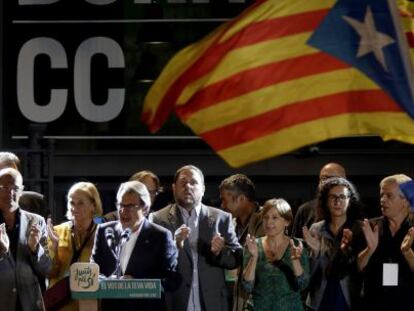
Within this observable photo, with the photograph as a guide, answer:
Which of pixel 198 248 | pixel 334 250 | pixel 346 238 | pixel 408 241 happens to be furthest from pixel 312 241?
pixel 198 248

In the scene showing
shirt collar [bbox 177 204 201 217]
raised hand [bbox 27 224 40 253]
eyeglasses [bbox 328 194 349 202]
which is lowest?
raised hand [bbox 27 224 40 253]

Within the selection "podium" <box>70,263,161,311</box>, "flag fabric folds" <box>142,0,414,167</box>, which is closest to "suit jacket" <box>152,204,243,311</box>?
"podium" <box>70,263,161,311</box>

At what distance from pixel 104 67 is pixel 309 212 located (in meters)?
3.86

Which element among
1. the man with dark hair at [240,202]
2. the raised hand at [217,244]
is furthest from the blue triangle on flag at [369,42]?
the man with dark hair at [240,202]

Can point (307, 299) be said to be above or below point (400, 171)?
below

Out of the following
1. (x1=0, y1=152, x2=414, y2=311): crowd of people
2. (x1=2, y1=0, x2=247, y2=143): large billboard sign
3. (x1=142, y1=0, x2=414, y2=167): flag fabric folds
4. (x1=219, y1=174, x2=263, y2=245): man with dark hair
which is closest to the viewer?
(x1=142, y1=0, x2=414, y2=167): flag fabric folds

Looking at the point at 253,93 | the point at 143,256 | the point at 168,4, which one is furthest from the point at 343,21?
the point at 168,4

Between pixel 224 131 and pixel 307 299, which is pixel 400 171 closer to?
pixel 307 299

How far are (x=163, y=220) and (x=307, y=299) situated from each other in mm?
1333

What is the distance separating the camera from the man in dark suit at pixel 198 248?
1160cm

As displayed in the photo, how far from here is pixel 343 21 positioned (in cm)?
832

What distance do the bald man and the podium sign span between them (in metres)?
1.87

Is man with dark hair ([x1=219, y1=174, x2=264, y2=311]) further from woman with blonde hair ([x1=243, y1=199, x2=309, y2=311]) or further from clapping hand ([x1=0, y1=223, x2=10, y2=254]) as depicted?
clapping hand ([x1=0, y1=223, x2=10, y2=254])

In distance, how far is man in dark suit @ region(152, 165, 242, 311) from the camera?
11602 millimetres
